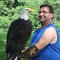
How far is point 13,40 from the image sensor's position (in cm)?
507

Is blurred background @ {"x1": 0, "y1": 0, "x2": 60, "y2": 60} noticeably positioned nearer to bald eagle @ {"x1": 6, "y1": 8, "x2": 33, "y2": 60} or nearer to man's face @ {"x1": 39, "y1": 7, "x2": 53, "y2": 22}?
bald eagle @ {"x1": 6, "y1": 8, "x2": 33, "y2": 60}

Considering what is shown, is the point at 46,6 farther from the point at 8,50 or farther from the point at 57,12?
the point at 57,12

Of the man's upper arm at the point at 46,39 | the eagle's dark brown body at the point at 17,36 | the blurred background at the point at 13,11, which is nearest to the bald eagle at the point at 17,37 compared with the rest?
the eagle's dark brown body at the point at 17,36

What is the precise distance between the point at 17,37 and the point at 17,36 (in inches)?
1.7

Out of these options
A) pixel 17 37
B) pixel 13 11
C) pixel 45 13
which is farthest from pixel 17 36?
pixel 13 11

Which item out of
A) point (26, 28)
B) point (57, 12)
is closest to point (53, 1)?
point (57, 12)

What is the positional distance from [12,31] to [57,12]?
3278 cm

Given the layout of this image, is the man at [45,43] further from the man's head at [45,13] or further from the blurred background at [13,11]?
the blurred background at [13,11]

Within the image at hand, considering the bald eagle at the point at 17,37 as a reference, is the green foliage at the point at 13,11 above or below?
below

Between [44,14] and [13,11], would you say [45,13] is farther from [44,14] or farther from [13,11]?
[13,11]

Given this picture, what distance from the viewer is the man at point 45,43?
134 inches

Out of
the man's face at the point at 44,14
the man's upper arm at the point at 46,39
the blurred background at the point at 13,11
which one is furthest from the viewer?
the blurred background at the point at 13,11

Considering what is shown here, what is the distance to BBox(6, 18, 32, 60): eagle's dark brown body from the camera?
15.5ft

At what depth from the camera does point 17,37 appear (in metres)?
5.20
